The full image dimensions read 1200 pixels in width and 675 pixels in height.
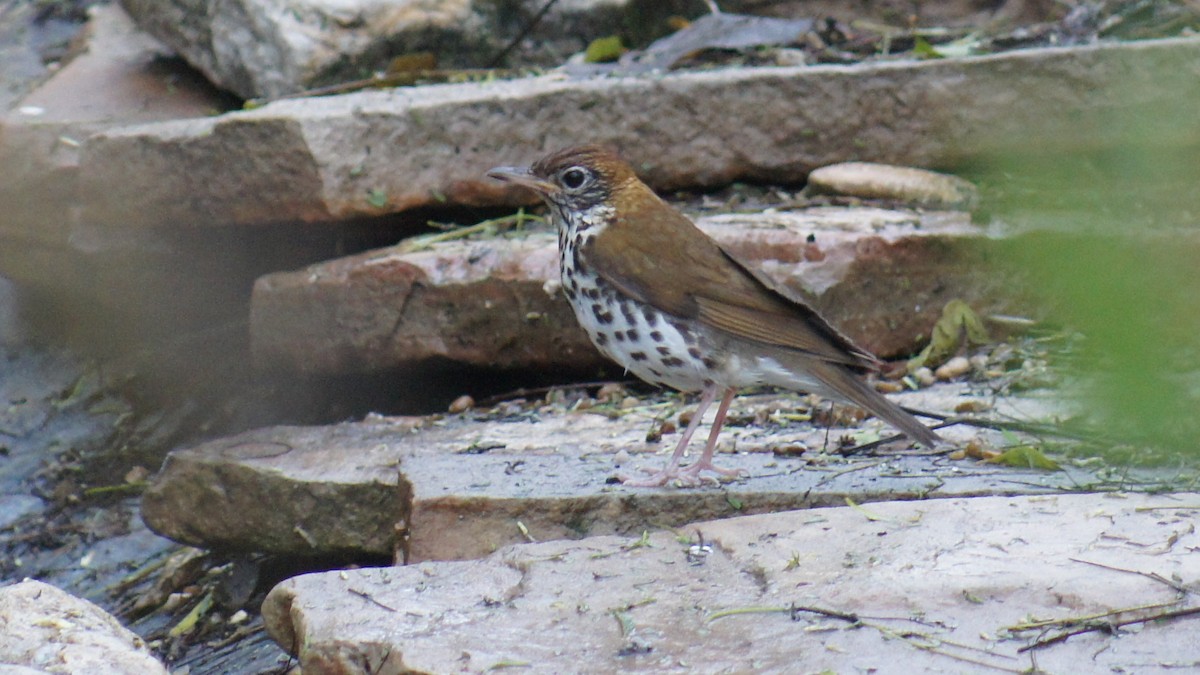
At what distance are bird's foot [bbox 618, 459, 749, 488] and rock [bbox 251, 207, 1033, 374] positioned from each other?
1.36 m

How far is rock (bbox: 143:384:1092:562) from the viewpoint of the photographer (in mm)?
4133

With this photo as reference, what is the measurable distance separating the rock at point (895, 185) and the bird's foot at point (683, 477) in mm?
2276

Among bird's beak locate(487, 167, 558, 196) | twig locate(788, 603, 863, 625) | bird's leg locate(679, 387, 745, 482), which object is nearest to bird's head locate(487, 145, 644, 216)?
bird's beak locate(487, 167, 558, 196)

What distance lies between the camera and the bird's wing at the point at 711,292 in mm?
4352

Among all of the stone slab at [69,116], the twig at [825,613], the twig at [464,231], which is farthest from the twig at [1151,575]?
the stone slab at [69,116]

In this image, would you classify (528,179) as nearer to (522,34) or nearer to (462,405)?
(462,405)

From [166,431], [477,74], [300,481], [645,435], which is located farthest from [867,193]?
[166,431]

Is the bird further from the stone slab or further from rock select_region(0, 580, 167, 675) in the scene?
the stone slab

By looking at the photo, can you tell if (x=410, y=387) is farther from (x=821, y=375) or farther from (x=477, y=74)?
(x=821, y=375)

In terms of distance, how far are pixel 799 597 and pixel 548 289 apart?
261 centimetres

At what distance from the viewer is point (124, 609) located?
17.1ft

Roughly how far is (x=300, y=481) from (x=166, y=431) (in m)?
1.83

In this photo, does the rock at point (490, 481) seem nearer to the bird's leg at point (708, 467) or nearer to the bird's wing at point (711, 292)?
the bird's leg at point (708, 467)

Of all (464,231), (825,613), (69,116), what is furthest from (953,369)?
(69,116)
